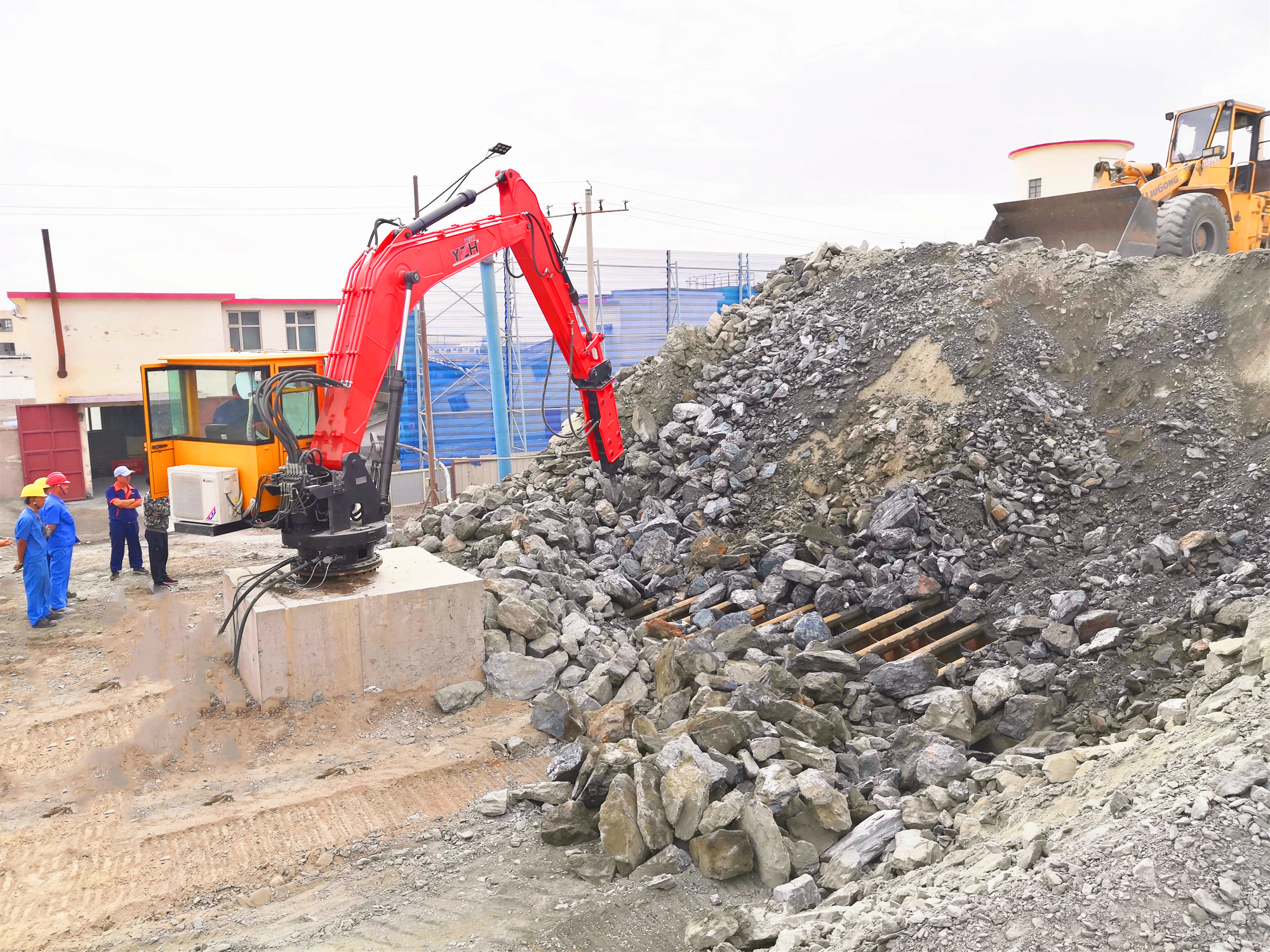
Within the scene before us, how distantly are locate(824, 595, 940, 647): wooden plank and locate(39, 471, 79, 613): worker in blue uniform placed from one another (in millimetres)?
7254

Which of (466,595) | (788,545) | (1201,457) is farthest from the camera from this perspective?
(788,545)

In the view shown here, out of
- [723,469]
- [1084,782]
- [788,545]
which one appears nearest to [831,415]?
[723,469]

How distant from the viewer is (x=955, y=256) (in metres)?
11.7

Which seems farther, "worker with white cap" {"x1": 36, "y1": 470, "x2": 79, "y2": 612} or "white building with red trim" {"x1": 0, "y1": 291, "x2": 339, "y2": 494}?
"white building with red trim" {"x1": 0, "y1": 291, "x2": 339, "y2": 494}

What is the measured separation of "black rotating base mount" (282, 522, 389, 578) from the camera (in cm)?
682

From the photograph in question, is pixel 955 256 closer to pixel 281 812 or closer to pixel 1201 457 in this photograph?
pixel 1201 457

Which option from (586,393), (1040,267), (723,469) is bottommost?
(723,469)

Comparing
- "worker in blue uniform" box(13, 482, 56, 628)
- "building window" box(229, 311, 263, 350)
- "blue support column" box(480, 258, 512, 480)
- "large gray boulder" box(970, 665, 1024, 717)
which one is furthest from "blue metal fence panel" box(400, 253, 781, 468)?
"large gray boulder" box(970, 665, 1024, 717)

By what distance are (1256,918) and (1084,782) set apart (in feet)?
4.47

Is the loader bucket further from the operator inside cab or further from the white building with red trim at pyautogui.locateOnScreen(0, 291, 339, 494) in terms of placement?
the white building with red trim at pyautogui.locateOnScreen(0, 291, 339, 494)

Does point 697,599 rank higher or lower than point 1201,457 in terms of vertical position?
lower

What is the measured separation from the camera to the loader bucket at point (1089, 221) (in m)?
11.8

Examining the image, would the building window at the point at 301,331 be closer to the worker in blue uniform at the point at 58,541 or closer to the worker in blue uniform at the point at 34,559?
the worker in blue uniform at the point at 58,541

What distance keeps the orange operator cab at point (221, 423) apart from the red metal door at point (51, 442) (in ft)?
49.5
